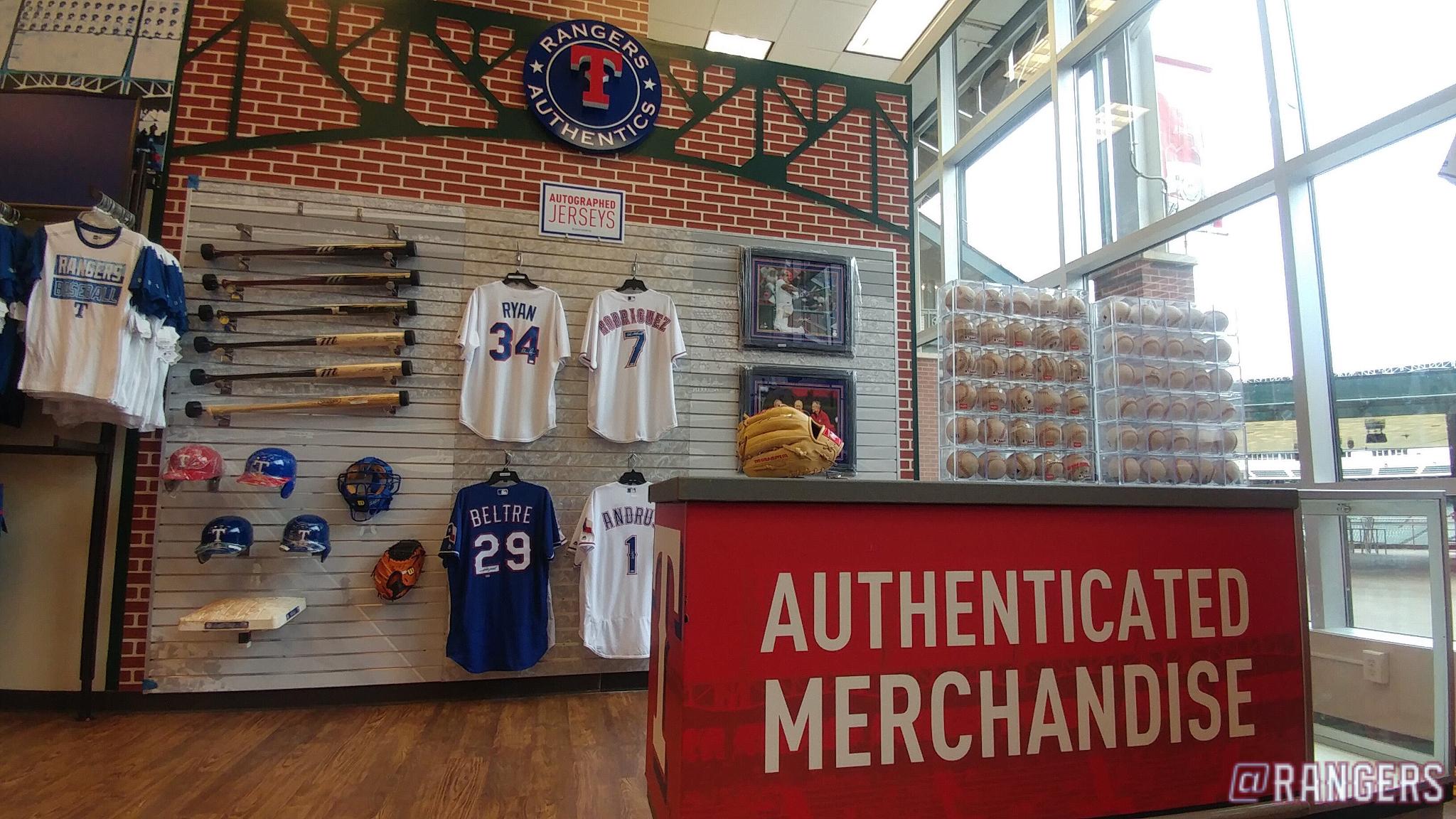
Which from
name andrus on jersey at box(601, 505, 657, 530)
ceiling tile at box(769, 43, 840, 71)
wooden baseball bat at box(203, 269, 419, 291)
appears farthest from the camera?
ceiling tile at box(769, 43, 840, 71)

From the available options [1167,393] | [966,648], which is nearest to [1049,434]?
[1167,393]

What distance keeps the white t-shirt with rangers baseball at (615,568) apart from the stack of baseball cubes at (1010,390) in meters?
1.97

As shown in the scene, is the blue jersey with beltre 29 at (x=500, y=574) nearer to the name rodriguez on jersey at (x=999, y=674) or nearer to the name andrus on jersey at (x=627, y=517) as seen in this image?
the name andrus on jersey at (x=627, y=517)

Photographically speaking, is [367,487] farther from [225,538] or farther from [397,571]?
[225,538]

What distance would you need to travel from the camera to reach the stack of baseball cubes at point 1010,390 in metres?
2.47

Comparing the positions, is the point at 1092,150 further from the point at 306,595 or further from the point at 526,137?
the point at 306,595

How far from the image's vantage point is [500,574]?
3.77 m

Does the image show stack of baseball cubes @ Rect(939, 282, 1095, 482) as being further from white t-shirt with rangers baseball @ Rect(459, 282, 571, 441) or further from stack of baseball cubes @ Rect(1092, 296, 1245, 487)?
white t-shirt with rangers baseball @ Rect(459, 282, 571, 441)

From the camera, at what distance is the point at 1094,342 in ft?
8.55

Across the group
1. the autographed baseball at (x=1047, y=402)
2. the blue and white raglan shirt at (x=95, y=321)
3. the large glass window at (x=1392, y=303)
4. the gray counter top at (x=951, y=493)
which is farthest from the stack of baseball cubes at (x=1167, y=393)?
the blue and white raglan shirt at (x=95, y=321)

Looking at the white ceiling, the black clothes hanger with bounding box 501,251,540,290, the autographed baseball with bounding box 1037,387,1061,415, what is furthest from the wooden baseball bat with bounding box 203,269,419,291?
the white ceiling

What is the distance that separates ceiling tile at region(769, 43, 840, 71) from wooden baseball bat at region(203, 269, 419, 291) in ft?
15.1

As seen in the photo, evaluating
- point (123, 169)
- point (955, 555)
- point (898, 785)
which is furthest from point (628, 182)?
point (898, 785)

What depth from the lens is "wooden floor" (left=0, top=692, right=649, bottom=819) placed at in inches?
96.2
